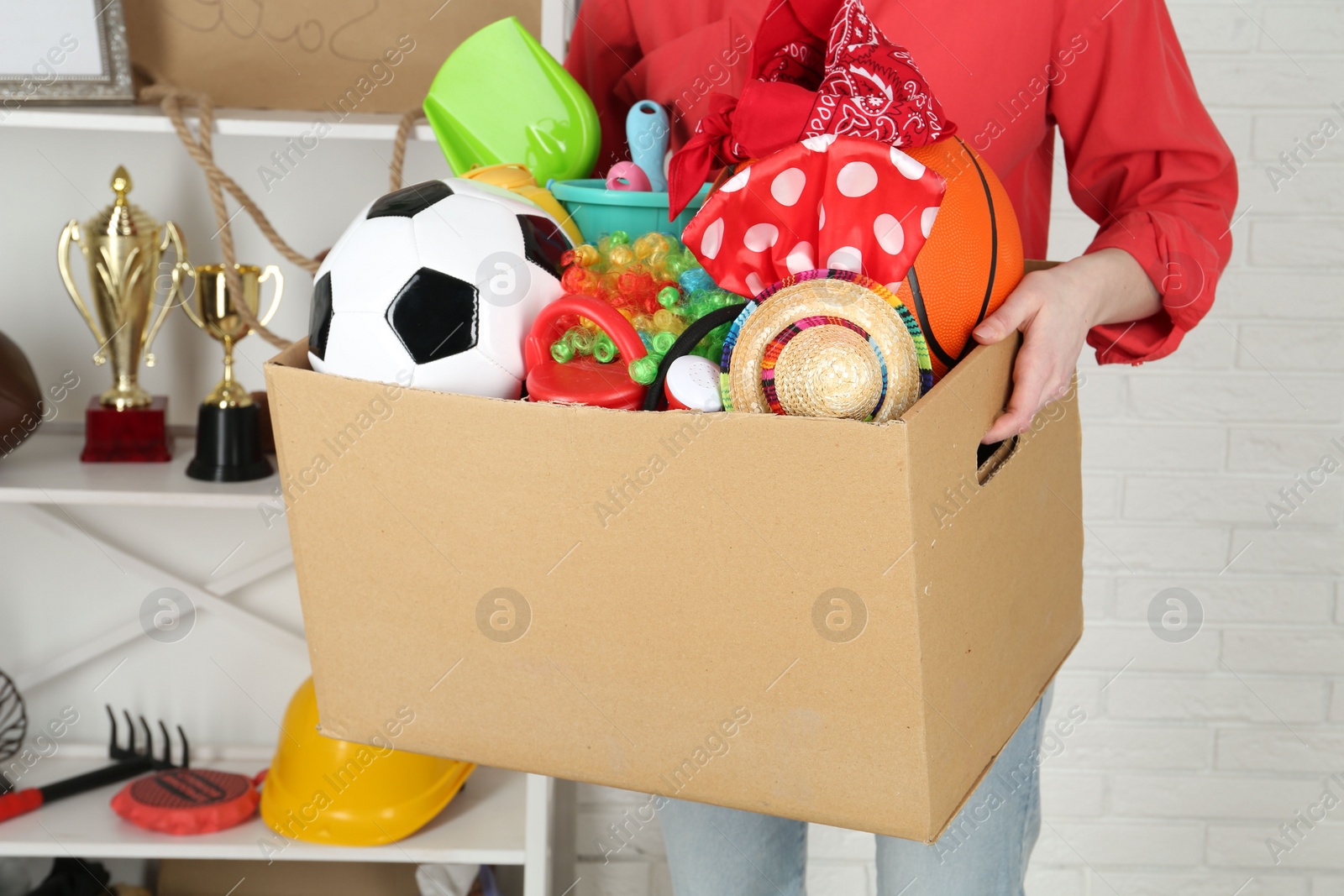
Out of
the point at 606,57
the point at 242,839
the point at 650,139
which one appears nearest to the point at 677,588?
the point at 650,139

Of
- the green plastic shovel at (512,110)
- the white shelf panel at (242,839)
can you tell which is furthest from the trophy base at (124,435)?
the green plastic shovel at (512,110)

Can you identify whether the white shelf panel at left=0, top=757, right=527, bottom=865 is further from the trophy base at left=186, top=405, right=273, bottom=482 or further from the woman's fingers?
the woman's fingers

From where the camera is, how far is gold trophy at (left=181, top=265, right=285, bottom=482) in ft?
4.69

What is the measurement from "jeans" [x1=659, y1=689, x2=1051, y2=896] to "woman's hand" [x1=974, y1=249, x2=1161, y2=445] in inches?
13.8

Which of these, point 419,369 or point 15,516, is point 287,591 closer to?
point 15,516

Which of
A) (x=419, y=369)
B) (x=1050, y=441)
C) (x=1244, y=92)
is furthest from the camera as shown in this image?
(x=1244, y=92)

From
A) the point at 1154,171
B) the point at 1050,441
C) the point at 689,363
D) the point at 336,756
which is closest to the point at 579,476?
the point at 689,363

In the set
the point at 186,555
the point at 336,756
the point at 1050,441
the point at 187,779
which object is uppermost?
the point at 1050,441

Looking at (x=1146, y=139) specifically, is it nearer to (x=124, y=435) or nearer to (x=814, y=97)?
(x=814, y=97)

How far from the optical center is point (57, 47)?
1328 mm

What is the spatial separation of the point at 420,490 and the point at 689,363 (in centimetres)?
19

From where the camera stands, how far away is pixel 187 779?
1.58 meters

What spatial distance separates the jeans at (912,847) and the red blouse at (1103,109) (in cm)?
39

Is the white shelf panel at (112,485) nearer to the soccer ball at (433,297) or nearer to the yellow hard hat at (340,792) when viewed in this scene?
the yellow hard hat at (340,792)
